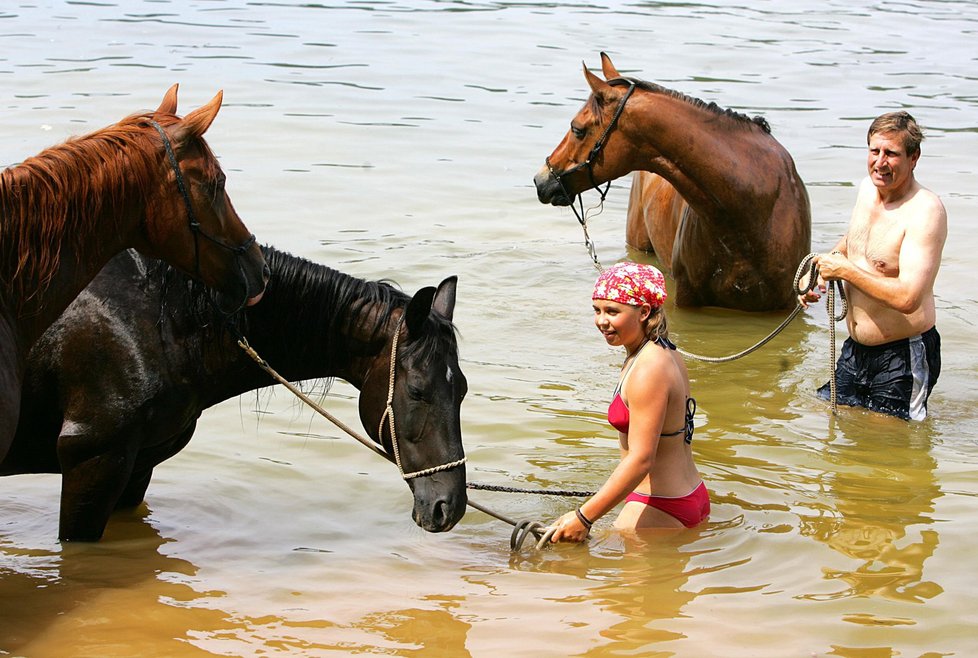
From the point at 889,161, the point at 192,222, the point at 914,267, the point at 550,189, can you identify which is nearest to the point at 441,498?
the point at 192,222

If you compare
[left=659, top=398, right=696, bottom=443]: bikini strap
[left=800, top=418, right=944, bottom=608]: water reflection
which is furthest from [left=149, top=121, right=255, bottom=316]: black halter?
[left=800, top=418, right=944, bottom=608]: water reflection

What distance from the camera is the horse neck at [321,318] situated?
17.3 feet

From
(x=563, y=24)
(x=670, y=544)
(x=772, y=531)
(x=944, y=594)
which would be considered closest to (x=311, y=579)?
(x=670, y=544)

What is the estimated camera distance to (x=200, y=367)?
5270 mm

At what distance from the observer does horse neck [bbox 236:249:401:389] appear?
5270mm

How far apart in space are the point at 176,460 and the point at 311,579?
1.78 metres

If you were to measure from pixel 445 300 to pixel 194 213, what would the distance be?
109cm

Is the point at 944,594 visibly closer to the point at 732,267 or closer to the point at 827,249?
the point at 732,267

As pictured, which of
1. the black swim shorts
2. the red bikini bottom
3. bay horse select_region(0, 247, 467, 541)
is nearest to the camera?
bay horse select_region(0, 247, 467, 541)

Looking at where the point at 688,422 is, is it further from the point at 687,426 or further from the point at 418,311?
the point at 418,311

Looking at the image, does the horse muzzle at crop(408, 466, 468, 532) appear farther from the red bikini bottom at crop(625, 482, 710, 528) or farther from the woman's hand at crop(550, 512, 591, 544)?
the red bikini bottom at crop(625, 482, 710, 528)

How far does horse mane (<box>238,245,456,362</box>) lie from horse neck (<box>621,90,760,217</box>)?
382 centimetres

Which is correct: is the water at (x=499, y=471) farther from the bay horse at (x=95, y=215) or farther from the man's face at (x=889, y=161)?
the man's face at (x=889, y=161)

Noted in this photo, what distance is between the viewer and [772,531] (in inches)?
233
